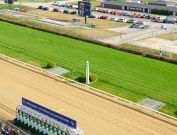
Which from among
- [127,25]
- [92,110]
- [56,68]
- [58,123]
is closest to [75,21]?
[127,25]

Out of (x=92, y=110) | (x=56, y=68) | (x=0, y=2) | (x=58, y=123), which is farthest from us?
(x=0, y=2)

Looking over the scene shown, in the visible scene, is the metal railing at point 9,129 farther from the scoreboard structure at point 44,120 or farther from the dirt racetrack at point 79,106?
the dirt racetrack at point 79,106

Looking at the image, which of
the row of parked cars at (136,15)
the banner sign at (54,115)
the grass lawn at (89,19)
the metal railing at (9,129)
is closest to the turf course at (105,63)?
the banner sign at (54,115)

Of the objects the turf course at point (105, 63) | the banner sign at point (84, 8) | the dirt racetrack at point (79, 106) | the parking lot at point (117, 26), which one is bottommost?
the dirt racetrack at point (79, 106)

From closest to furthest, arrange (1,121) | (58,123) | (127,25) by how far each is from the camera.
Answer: (58,123), (1,121), (127,25)

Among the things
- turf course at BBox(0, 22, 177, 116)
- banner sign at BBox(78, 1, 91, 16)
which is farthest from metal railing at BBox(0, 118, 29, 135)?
banner sign at BBox(78, 1, 91, 16)

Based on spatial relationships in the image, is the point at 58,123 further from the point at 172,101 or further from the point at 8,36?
the point at 8,36
